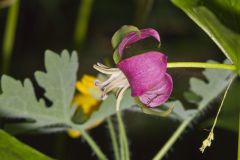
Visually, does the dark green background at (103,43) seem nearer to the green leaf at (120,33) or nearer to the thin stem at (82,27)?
the thin stem at (82,27)

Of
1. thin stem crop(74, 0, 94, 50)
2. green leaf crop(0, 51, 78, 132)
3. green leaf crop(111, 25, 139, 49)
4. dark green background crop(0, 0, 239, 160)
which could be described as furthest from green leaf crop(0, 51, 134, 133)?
dark green background crop(0, 0, 239, 160)

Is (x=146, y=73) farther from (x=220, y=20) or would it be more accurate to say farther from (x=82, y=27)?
(x=82, y=27)

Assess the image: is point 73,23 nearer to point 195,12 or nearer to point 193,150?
point 193,150

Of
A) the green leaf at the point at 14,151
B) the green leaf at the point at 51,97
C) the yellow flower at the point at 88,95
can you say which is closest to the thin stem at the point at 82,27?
the yellow flower at the point at 88,95

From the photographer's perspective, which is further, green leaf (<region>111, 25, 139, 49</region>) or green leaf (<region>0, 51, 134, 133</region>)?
green leaf (<region>0, 51, 134, 133</region>)

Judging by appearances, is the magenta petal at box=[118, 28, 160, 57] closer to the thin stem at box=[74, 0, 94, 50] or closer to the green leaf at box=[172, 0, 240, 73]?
the green leaf at box=[172, 0, 240, 73]

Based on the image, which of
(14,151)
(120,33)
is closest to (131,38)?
(120,33)

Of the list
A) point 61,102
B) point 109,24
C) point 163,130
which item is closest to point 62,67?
point 61,102
